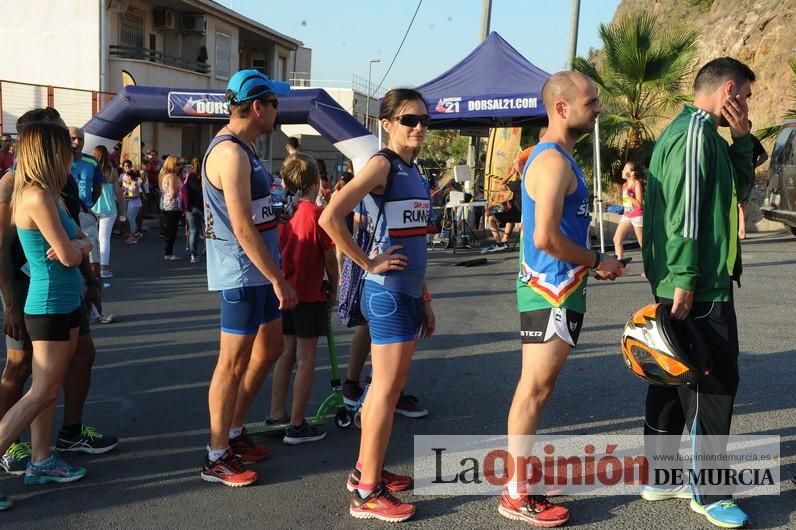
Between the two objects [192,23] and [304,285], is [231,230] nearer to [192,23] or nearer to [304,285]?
[304,285]

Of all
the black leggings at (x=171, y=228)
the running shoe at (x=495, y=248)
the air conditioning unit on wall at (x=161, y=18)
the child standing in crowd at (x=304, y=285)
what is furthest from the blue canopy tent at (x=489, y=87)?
the air conditioning unit on wall at (x=161, y=18)

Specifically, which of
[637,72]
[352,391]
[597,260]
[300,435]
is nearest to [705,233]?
[597,260]

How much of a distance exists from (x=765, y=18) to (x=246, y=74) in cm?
2756

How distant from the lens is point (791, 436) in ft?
15.5

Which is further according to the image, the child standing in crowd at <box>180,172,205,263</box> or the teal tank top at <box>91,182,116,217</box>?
the child standing in crowd at <box>180,172,205,263</box>

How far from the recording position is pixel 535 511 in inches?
144

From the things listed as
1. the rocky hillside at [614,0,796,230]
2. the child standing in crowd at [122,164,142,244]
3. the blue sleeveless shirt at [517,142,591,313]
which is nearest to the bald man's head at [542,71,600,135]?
the blue sleeveless shirt at [517,142,591,313]

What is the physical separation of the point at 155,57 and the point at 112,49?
2.54 metres

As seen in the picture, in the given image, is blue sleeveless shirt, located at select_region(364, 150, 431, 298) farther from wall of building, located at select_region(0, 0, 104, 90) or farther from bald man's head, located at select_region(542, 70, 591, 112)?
wall of building, located at select_region(0, 0, 104, 90)

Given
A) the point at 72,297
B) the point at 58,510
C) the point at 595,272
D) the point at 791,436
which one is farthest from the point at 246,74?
the point at 791,436

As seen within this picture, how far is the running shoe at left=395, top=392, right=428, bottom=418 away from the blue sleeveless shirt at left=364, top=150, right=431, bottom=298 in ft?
5.28

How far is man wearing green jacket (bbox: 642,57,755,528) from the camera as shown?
3.50m

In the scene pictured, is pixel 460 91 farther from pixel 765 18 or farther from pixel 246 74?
pixel 765 18

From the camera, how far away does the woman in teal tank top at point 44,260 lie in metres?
3.88
